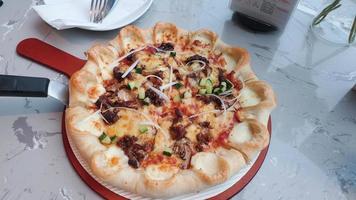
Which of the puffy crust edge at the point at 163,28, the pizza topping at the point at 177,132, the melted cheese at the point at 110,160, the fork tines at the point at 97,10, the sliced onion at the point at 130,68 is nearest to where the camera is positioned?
the melted cheese at the point at 110,160

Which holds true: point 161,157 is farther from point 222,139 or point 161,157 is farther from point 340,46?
point 340,46

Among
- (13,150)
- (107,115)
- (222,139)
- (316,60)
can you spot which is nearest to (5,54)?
(13,150)

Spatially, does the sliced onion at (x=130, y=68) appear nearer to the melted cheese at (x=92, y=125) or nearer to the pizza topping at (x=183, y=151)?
the melted cheese at (x=92, y=125)

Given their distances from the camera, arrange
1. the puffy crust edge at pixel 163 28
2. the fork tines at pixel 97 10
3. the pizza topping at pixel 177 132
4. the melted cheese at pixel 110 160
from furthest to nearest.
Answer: the fork tines at pixel 97 10 < the puffy crust edge at pixel 163 28 < the pizza topping at pixel 177 132 < the melted cheese at pixel 110 160

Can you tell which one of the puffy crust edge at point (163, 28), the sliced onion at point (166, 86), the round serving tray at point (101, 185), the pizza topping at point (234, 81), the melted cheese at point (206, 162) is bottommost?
the round serving tray at point (101, 185)

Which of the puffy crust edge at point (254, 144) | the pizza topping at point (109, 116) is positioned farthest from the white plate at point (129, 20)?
the puffy crust edge at point (254, 144)

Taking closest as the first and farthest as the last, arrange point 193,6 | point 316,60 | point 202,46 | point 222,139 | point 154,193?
point 154,193 → point 222,139 → point 202,46 → point 316,60 → point 193,6

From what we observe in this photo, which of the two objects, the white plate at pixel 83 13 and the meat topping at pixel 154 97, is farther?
the white plate at pixel 83 13

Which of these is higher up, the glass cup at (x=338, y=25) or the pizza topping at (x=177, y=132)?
the glass cup at (x=338, y=25)
